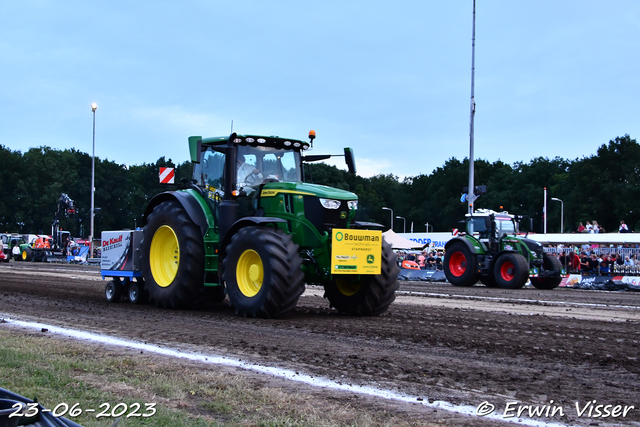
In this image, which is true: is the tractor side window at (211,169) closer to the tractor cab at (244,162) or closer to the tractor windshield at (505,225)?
the tractor cab at (244,162)

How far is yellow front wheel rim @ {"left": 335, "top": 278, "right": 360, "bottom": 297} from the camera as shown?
36.3ft

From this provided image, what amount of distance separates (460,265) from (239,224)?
47.1 ft

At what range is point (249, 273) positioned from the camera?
1023 centimetres

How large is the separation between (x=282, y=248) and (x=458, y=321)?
282 centimetres

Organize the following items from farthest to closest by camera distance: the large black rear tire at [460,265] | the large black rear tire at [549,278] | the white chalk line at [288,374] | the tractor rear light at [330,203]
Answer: the large black rear tire at [460,265]
the large black rear tire at [549,278]
the tractor rear light at [330,203]
the white chalk line at [288,374]

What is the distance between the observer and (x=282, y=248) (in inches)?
375

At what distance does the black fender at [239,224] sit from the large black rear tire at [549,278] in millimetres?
14340

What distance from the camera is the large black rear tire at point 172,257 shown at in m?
11.2

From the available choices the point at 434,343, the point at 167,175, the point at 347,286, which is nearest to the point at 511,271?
the point at 347,286

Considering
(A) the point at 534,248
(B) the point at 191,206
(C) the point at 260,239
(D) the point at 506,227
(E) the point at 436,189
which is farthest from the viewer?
(E) the point at 436,189

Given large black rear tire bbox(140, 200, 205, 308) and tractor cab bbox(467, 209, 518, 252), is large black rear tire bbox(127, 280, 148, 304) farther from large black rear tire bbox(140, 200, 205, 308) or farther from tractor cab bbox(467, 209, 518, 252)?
tractor cab bbox(467, 209, 518, 252)

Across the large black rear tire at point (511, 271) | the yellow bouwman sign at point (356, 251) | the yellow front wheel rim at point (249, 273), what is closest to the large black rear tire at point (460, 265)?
the large black rear tire at point (511, 271)

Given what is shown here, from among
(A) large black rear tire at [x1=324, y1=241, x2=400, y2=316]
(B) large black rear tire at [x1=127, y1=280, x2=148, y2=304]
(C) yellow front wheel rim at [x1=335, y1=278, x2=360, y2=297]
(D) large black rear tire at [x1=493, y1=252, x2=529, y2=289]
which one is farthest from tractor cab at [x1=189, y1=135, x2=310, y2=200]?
(D) large black rear tire at [x1=493, y1=252, x2=529, y2=289]

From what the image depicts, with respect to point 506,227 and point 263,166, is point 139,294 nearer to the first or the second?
point 263,166
